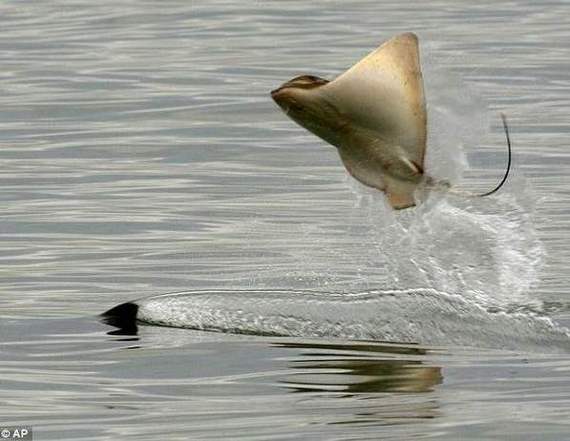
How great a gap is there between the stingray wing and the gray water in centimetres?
38

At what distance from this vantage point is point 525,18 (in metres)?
28.7

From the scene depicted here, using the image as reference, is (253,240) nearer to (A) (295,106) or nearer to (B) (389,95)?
(A) (295,106)

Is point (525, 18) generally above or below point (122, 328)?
above

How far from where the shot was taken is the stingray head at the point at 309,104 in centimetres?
1070

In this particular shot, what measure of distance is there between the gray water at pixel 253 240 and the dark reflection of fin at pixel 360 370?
0.07ft

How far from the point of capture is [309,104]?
1073cm

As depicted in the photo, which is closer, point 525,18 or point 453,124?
point 453,124

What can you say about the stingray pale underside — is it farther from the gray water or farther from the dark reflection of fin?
the dark reflection of fin

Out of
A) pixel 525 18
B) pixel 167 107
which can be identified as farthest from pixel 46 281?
pixel 525 18

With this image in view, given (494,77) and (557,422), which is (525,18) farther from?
(557,422)

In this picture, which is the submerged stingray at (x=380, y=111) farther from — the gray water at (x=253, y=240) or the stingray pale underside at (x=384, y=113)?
the gray water at (x=253, y=240)

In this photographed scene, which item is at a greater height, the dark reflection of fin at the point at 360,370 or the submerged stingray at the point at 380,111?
the submerged stingray at the point at 380,111

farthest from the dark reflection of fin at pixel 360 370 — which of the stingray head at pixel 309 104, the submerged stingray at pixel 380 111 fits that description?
the stingray head at pixel 309 104

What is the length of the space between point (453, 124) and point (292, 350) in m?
1.42
